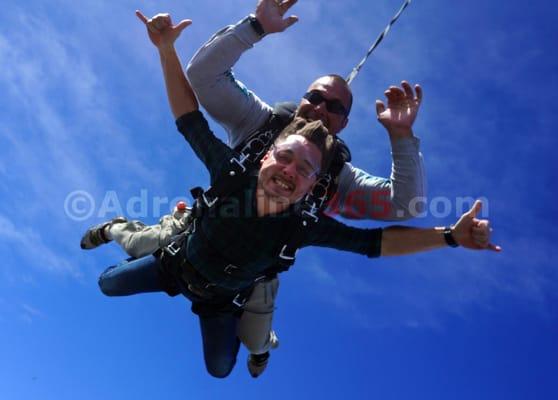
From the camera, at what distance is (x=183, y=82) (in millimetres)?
5473

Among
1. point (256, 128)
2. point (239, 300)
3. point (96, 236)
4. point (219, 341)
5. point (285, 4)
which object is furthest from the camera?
point (96, 236)

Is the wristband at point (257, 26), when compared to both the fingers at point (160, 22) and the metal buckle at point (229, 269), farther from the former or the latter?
the metal buckle at point (229, 269)

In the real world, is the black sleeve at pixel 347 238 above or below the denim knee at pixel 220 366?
above

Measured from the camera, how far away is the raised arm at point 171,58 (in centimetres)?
541

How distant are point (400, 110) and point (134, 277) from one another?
11.0 ft

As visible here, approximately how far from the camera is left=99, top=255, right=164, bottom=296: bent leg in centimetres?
602

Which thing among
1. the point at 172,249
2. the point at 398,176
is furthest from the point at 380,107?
the point at 172,249

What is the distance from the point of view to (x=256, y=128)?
553 centimetres

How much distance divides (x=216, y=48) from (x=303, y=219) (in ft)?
5.86

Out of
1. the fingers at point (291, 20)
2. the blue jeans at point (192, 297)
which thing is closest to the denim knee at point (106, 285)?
the blue jeans at point (192, 297)

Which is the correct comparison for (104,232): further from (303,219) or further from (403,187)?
(403,187)

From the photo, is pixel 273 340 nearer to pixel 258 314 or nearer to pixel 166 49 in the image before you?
pixel 258 314

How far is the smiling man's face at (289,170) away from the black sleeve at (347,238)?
586 mm

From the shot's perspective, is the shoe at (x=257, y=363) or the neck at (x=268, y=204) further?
the shoe at (x=257, y=363)
